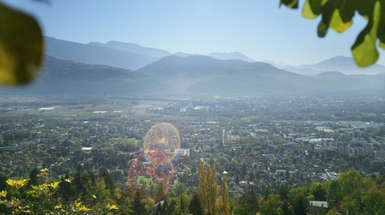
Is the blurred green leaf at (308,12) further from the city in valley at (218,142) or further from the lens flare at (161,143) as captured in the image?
the lens flare at (161,143)

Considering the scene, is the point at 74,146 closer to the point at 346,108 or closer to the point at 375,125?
the point at 375,125

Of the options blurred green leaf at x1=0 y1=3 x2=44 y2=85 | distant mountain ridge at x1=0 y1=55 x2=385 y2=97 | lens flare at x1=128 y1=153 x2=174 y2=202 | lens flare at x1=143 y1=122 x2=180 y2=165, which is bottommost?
lens flare at x1=128 y1=153 x2=174 y2=202

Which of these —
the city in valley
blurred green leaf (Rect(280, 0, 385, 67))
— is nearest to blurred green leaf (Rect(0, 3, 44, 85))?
blurred green leaf (Rect(280, 0, 385, 67))

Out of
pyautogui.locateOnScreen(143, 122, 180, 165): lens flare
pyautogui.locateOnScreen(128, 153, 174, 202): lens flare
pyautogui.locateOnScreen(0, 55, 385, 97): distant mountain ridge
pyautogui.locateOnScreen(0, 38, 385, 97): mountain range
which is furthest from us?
pyautogui.locateOnScreen(0, 38, 385, 97): mountain range

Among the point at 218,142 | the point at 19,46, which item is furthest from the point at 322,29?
the point at 218,142

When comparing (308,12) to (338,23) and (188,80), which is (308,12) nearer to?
(338,23)


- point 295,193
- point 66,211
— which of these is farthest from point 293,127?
point 66,211

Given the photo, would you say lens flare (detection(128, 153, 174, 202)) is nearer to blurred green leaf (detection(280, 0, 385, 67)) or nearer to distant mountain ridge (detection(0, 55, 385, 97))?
blurred green leaf (detection(280, 0, 385, 67))
